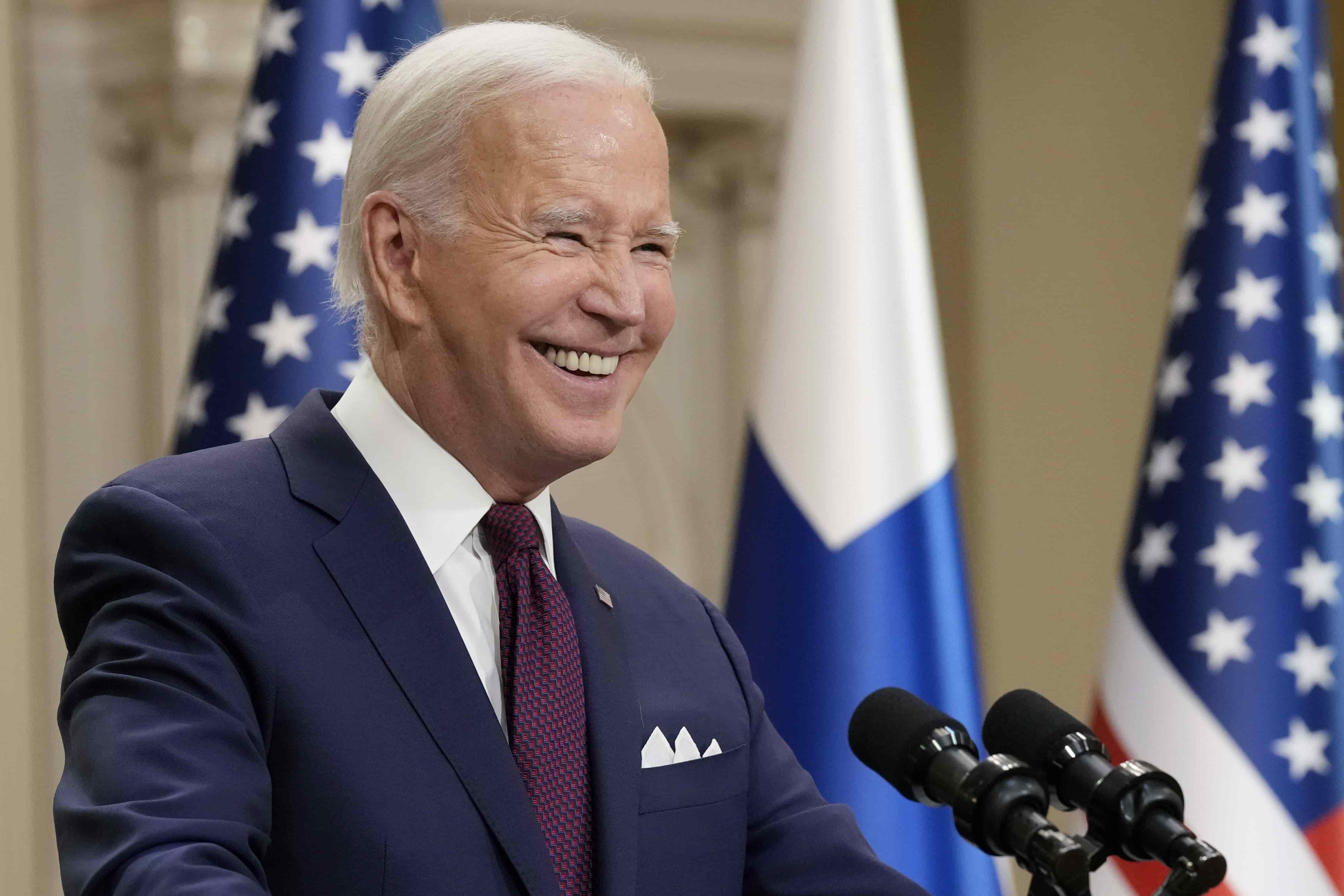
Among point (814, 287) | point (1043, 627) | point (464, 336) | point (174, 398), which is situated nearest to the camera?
point (464, 336)

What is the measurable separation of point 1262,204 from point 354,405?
2202mm

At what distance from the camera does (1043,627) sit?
435cm

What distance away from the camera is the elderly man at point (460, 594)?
1.23 metres

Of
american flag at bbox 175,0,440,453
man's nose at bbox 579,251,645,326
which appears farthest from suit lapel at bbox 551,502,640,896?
american flag at bbox 175,0,440,453

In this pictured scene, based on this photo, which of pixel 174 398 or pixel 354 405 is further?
pixel 174 398

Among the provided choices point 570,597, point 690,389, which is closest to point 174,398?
point 690,389

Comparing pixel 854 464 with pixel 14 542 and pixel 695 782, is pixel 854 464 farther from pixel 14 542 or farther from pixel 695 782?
pixel 14 542

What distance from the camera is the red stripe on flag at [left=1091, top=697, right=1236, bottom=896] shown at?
2848 millimetres

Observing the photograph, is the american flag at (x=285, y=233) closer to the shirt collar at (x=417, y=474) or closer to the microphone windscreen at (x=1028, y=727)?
the shirt collar at (x=417, y=474)

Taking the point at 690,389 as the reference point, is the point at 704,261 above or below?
above

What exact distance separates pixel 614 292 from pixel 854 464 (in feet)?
5.03

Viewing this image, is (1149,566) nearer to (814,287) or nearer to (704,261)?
(814,287)

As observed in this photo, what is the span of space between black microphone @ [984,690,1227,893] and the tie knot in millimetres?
479

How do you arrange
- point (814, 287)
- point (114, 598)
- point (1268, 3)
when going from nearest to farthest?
point (114, 598)
point (814, 287)
point (1268, 3)
